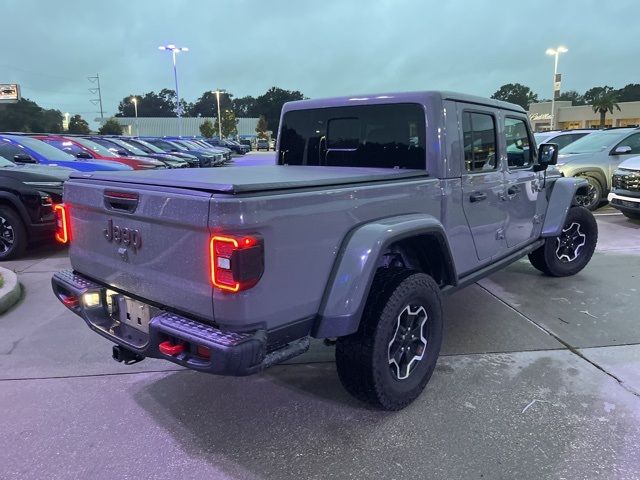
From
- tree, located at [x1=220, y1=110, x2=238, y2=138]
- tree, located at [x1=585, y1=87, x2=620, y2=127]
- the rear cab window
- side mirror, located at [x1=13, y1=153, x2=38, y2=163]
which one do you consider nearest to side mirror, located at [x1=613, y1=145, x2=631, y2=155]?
the rear cab window

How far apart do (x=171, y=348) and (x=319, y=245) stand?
0.88 meters

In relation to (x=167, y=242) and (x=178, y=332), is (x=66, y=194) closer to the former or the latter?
(x=167, y=242)

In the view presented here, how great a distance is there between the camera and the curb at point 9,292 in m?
4.86

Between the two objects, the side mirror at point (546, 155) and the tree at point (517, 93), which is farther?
the tree at point (517, 93)

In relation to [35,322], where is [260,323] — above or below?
above

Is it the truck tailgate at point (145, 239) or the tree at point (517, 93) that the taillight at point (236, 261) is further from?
the tree at point (517, 93)

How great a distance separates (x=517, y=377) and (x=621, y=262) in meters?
3.98

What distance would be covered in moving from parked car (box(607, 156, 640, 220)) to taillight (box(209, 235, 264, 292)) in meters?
8.21

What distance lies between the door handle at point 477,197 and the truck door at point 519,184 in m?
0.45

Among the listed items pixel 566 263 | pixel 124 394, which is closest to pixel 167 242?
pixel 124 394

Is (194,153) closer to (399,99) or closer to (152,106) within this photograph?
(399,99)

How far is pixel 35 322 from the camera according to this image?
15.2 feet

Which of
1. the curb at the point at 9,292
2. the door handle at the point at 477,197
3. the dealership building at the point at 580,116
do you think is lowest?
the curb at the point at 9,292

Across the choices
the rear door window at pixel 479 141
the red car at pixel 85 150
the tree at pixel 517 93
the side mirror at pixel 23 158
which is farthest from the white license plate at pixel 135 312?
the tree at pixel 517 93
